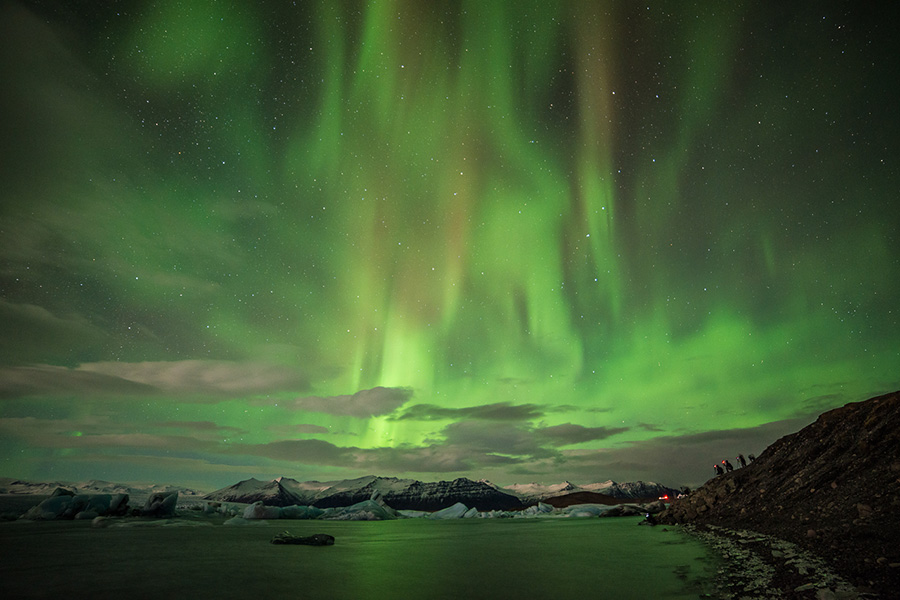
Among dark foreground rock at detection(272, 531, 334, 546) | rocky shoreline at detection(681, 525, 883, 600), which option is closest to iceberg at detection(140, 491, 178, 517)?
dark foreground rock at detection(272, 531, 334, 546)

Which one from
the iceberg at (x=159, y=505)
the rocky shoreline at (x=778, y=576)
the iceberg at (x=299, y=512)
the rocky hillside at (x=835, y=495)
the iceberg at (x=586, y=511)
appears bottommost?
the iceberg at (x=586, y=511)

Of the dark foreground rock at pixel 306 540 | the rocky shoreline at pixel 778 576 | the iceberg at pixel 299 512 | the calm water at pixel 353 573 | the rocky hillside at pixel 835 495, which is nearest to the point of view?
the rocky shoreline at pixel 778 576

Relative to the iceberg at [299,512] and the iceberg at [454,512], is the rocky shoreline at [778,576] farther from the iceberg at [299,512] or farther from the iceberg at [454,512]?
the iceberg at [454,512]

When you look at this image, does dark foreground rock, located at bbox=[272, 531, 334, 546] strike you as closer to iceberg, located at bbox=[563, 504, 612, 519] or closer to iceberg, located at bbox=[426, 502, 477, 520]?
iceberg, located at bbox=[563, 504, 612, 519]

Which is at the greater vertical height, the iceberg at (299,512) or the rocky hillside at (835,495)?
the rocky hillside at (835,495)

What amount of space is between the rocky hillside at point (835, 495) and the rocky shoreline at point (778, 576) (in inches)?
18.2

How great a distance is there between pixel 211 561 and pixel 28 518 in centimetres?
5012

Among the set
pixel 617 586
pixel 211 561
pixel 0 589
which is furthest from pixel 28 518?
pixel 617 586

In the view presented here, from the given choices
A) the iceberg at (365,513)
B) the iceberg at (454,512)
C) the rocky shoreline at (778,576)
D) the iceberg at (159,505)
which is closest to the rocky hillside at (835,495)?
the rocky shoreline at (778,576)

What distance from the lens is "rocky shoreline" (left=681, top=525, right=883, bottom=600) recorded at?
9094 millimetres

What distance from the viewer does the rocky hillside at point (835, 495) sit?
493 inches

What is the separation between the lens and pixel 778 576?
11.3m

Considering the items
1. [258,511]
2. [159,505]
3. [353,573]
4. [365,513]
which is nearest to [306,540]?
[353,573]

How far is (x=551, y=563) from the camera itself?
1886 cm
